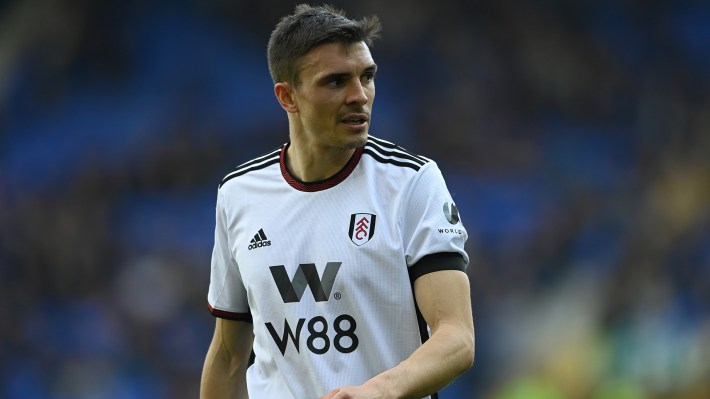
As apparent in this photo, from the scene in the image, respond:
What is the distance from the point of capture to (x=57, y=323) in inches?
348

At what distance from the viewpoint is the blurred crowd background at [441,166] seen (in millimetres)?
8477

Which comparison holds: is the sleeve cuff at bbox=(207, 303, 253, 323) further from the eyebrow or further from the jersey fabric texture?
the eyebrow

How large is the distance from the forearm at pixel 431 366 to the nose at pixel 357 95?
839mm

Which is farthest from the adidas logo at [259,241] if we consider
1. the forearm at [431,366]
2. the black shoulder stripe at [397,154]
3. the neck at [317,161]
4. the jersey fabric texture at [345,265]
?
the forearm at [431,366]

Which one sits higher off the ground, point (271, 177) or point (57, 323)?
point (271, 177)

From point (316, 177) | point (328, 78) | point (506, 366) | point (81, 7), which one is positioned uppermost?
point (81, 7)

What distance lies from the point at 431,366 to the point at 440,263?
0.38m

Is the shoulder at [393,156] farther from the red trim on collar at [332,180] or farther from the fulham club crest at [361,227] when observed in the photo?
the fulham club crest at [361,227]

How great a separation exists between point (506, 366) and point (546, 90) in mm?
2339

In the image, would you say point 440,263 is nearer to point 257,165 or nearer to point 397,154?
point 397,154

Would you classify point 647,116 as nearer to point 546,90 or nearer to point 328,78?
point 546,90

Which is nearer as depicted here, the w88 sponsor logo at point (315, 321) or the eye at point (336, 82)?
the w88 sponsor logo at point (315, 321)

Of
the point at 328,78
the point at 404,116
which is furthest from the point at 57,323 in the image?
the point at 328,78

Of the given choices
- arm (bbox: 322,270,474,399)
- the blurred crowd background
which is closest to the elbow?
arm (bbox: 322,270,474,399)
